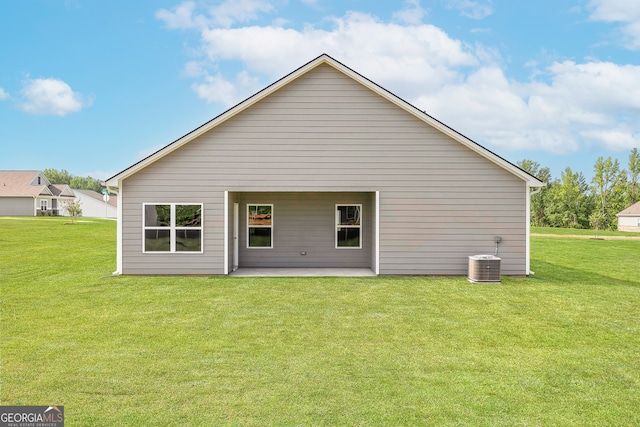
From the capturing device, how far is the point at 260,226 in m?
13.0

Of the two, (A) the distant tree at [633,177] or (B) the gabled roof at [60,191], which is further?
(A) the distant tree at [633,177]

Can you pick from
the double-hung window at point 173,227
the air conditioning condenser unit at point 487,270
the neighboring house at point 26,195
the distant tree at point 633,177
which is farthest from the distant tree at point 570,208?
the neighboring house at point 26,195

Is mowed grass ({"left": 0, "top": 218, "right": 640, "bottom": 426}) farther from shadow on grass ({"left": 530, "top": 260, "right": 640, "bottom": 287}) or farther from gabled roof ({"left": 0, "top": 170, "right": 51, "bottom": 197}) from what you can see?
gabled roof ({"left": 0, "top": 170, "right": 51, "bottom": 197})

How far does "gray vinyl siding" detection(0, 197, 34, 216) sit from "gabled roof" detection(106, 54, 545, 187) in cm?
4342

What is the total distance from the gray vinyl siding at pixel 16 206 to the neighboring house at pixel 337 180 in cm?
4344

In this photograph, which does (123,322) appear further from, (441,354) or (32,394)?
(441,354)

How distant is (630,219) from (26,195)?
70251mm

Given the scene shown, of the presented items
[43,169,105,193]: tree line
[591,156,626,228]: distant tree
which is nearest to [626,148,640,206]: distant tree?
[591,156,626,228]: distant tree

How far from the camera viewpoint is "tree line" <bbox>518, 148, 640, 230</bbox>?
50.3 meters

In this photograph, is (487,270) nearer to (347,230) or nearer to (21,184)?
(347,230)

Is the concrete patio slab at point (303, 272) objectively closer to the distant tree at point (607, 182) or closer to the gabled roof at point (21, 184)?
the gabled roof at point (21, 184)

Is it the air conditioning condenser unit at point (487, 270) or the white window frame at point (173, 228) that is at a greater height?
the white window frame at point (173, 228)

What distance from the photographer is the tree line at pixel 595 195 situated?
50312 mm

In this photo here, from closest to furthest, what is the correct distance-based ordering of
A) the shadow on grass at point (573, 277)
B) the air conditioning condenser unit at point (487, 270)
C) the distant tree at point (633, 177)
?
the air conditioning condenser unit at point (487, 270) → the shadow on grass at point (573, 277) → the distant tree at point (633, 177)
